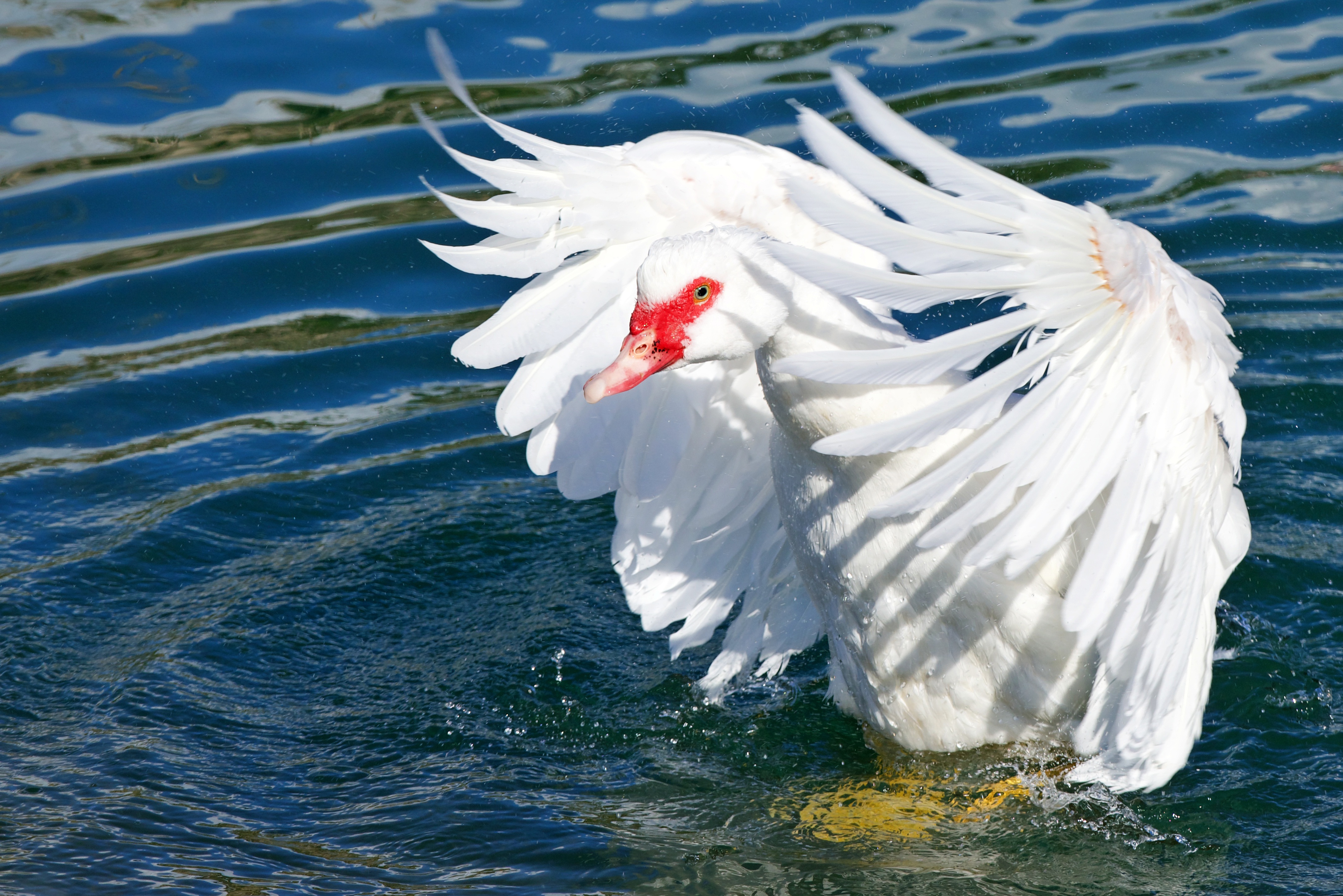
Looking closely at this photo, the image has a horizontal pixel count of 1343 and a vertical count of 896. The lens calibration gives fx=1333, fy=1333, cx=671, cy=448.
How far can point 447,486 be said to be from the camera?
6.47 meters

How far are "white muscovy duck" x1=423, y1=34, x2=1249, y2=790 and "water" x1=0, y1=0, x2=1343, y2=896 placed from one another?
43 centimetres

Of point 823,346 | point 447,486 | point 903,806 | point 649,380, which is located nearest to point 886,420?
point 823,346

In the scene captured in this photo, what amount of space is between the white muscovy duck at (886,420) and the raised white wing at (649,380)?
0.01m

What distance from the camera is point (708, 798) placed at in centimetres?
438

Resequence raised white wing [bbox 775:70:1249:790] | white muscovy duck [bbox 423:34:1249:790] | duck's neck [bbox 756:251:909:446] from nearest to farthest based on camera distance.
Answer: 1. raised white wing [bbox 775:70:1249:790]
2. white muscovy duck [bbox 423:34:1249:790]
3. duck's neck [bbox 756:251:909:446]

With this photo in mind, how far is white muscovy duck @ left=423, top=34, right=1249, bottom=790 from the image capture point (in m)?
3.06

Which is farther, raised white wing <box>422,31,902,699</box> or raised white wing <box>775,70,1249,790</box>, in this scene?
raised white wing <box>422,31,902,699</box>

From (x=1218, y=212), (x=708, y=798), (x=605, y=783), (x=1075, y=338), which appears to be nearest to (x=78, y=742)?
(x=605, y=783)

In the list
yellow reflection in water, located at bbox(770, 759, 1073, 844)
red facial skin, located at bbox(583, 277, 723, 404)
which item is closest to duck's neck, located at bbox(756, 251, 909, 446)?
red facial skin, located at bbox(583, 277, 723, 404)

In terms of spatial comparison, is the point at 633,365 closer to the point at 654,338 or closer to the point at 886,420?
the point at 654,338

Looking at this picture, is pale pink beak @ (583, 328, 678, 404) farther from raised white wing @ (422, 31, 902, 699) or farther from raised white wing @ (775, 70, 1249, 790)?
raised white wing @ (422, 31, 902, 699)

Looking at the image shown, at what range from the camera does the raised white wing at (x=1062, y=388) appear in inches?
116

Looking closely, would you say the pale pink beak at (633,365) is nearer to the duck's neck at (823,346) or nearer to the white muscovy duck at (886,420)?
the white muscovy duck at (886,420)

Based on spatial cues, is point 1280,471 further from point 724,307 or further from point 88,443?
point 88,443
